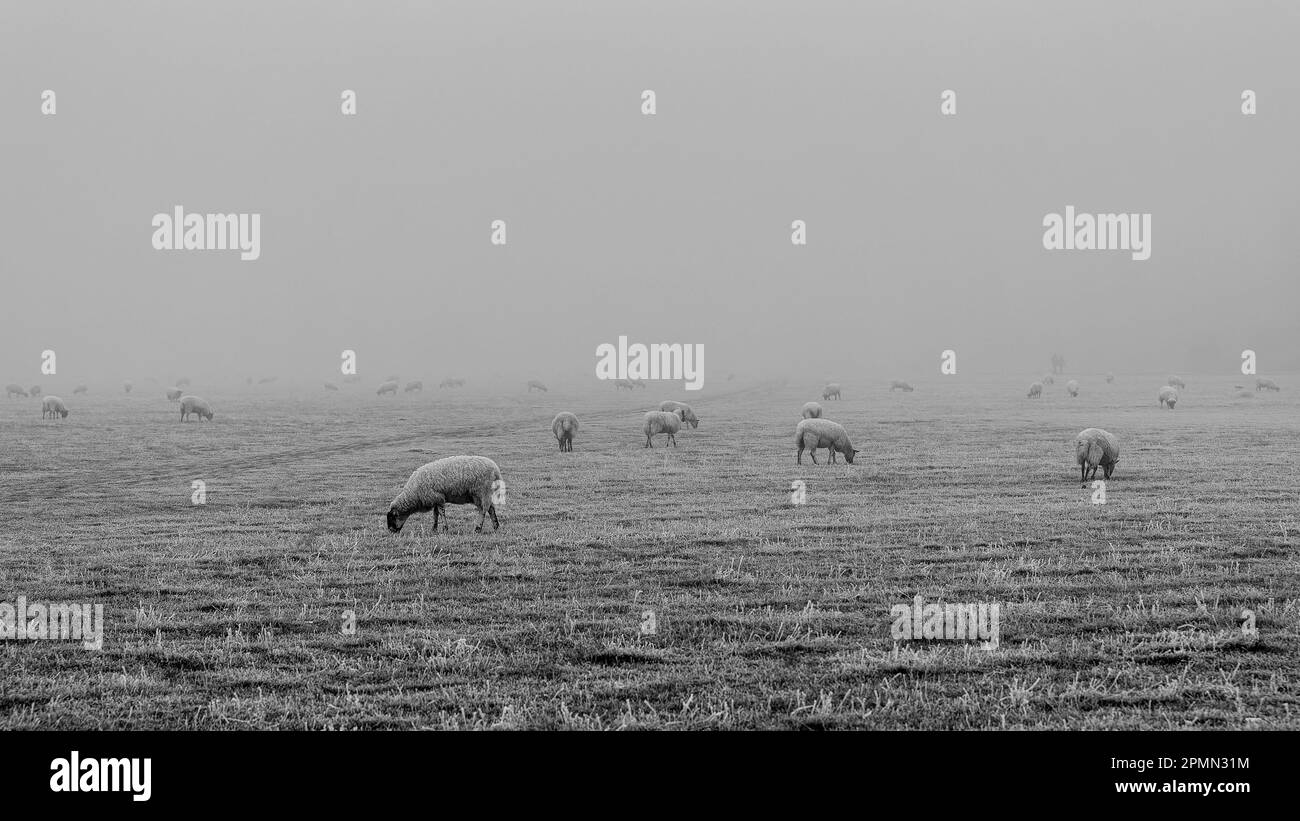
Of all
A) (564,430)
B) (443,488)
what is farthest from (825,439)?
(443,488)

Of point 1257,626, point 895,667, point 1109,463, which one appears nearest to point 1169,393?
point 1109,463

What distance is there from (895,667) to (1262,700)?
3.63 m

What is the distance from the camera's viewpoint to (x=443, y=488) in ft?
65.8

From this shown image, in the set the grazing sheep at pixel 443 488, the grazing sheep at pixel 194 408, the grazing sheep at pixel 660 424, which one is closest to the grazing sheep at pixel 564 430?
the grazing sheep at pixel 660 424

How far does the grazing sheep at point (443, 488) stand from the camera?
20016 mm

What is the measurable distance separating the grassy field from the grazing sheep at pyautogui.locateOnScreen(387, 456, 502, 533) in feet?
2.63

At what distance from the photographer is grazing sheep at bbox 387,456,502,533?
20.0m

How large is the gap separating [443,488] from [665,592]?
7.44m

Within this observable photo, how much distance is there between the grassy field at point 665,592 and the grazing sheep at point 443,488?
0.80 m

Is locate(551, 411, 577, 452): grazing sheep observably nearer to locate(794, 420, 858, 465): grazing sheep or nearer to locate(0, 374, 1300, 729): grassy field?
locate(0, 374, 1300, 729): grassy field

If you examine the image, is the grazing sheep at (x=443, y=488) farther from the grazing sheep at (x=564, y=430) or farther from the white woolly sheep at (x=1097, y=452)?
the grazing sheep at (x=564, y=430)

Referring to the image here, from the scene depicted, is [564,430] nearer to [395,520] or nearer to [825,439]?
[825,439]

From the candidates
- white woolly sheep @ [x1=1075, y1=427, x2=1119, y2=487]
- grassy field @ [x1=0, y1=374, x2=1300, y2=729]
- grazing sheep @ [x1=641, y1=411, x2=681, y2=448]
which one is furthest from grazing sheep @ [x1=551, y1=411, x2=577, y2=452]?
white woolly sheep @ [x1=1075, y1=427, x2=1119, y2=487]
